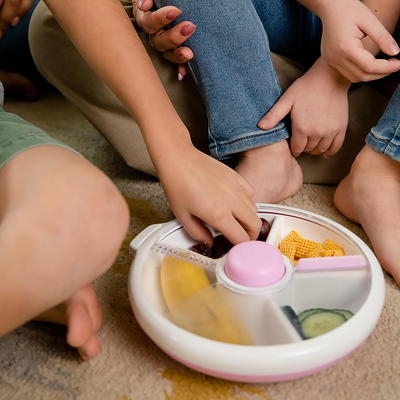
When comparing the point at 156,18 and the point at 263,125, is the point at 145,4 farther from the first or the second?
the point at 263,125

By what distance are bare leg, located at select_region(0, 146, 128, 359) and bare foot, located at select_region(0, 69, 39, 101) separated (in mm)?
828

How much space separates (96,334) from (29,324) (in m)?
0.09

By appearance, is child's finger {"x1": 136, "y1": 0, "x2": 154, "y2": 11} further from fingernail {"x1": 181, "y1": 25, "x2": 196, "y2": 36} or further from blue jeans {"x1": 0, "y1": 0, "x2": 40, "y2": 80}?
blue jeans {"x1": 0, "y1": 0, "x2": 40, "y2": 80}

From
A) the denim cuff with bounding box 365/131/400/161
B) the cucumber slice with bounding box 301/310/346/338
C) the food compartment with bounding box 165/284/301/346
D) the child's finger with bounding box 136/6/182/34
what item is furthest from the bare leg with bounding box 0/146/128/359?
the denim cuff with bounding box 365/131/400/161

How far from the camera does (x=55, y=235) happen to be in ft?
1.73

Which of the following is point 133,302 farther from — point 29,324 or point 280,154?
point 280,154

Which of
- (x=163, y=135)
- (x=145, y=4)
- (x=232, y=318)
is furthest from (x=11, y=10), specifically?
(x=232, y=318)

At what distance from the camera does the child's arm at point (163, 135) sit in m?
0.68

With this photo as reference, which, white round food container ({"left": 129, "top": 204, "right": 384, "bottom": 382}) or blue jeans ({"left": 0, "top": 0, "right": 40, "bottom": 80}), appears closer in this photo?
white round food container ({"left": 129, "top": 204, "right": 384, "bottom": 382})

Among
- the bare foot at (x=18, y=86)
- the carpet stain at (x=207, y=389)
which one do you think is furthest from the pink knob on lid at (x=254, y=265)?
the bare foot at (x=18, y=86)

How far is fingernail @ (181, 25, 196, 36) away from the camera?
2.66 ft

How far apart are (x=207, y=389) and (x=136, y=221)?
1.14ft

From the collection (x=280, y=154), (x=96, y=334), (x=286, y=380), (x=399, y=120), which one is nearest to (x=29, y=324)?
(x=96, y=334)

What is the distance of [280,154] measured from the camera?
0.89 metres
